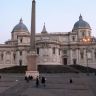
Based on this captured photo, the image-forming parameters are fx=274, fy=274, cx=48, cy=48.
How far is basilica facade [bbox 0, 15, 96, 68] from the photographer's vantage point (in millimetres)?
93750

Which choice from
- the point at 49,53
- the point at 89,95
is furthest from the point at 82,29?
the point at 89,95

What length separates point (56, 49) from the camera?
95.7 meters

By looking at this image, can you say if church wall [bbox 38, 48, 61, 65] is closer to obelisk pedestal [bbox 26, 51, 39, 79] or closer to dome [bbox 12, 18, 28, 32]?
dome [bbox 12, 18, 28, 32]

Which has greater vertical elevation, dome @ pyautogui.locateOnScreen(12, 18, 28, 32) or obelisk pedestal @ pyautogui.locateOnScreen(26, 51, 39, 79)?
dome @ pyautogui.locateOnScreen(12, 18, 28, 32)

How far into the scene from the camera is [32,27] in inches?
1845

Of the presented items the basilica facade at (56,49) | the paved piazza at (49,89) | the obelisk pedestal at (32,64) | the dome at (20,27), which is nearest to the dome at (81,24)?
the basilica facade at (56,49)

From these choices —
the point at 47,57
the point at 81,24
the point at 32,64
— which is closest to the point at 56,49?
the point at 47,57

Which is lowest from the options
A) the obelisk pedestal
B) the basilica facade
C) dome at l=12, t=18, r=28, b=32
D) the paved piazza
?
the paved piazza

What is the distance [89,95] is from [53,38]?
80.3 m

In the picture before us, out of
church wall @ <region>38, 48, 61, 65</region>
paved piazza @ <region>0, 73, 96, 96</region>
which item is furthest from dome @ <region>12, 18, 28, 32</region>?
paved piazza @ <region>0, 73, 96, 96</region>

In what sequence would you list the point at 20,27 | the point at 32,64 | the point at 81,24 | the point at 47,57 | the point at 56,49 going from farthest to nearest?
1. the point at 20,27
2. the point at 81,24
3. the point at 56,49
4. the point at 47,57
5. the point at 32,64

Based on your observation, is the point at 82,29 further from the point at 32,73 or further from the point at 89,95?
the point at 89,95

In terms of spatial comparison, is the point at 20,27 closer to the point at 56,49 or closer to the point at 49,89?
the point at 56,49

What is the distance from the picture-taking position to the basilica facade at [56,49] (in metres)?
93.8
